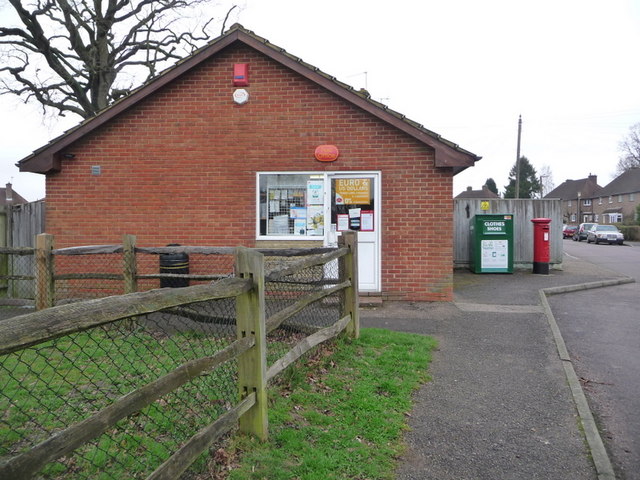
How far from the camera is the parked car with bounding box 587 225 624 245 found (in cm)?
3575

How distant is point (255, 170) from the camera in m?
9.06

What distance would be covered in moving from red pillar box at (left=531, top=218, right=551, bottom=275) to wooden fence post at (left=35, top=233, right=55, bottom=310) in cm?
1162

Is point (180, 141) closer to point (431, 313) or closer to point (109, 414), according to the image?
point (431, 313)

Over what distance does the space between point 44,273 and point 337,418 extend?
5.32m

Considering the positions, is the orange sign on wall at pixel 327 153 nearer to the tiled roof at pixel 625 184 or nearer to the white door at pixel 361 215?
the white door at pixel 361 215

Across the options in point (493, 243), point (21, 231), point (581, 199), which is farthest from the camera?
point (581, 199)

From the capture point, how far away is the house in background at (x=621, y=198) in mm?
60438

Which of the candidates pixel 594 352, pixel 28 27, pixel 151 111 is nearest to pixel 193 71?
pixel 151 111

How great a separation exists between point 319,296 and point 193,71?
589cm

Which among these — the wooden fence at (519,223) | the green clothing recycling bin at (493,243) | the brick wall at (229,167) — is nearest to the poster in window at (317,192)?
the brick wall at (229,167)

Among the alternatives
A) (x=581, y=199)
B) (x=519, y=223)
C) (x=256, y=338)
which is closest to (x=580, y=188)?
(x=581, y=199)

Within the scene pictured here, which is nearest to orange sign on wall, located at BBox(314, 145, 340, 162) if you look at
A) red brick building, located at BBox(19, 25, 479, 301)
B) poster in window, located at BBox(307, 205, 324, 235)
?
red brick building, located at BBox(19, 25, 479, 301)

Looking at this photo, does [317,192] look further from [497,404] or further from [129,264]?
[497,404]

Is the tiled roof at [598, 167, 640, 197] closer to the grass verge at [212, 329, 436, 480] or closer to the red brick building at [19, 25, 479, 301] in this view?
the red brick building at [19, 25, 479, 301]
